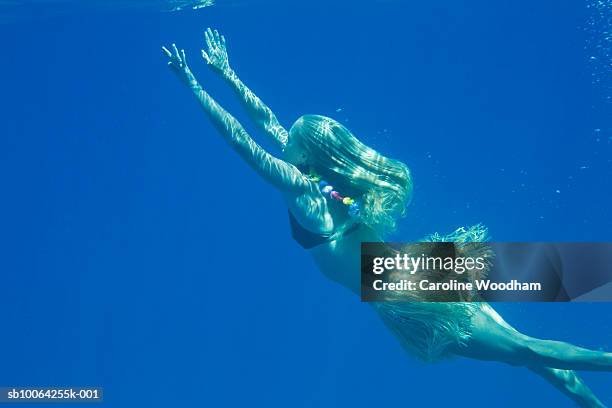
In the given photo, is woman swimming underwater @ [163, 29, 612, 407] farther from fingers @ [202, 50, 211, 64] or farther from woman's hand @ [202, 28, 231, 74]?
woman's hand @ [202, 28, 231, 74]

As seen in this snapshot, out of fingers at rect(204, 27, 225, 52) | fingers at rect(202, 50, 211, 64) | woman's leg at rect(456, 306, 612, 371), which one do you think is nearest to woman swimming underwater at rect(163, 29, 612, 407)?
woman's leg at rect(456, 306, 612, 371)

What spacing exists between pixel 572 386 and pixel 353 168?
210cm

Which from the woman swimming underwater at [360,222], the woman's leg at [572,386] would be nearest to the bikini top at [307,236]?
the woman swimming underwater at [360,222]

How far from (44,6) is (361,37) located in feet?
20.1

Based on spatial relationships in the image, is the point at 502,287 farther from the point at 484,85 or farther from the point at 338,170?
the point at 484,85

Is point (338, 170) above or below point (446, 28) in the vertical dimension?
below

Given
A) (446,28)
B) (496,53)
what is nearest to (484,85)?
(496,53)

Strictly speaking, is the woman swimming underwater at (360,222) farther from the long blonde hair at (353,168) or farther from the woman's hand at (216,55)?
the woman's hand at (216,55)

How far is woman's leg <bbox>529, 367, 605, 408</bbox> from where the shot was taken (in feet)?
13.9

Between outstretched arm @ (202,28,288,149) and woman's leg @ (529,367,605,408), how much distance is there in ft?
8.08

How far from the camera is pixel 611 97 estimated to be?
11188 mm

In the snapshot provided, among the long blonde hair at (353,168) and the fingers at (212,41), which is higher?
the fingers at (212,41)

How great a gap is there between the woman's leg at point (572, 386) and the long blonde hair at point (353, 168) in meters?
→ 1.50

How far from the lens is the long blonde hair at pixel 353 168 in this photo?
13.0 ft
